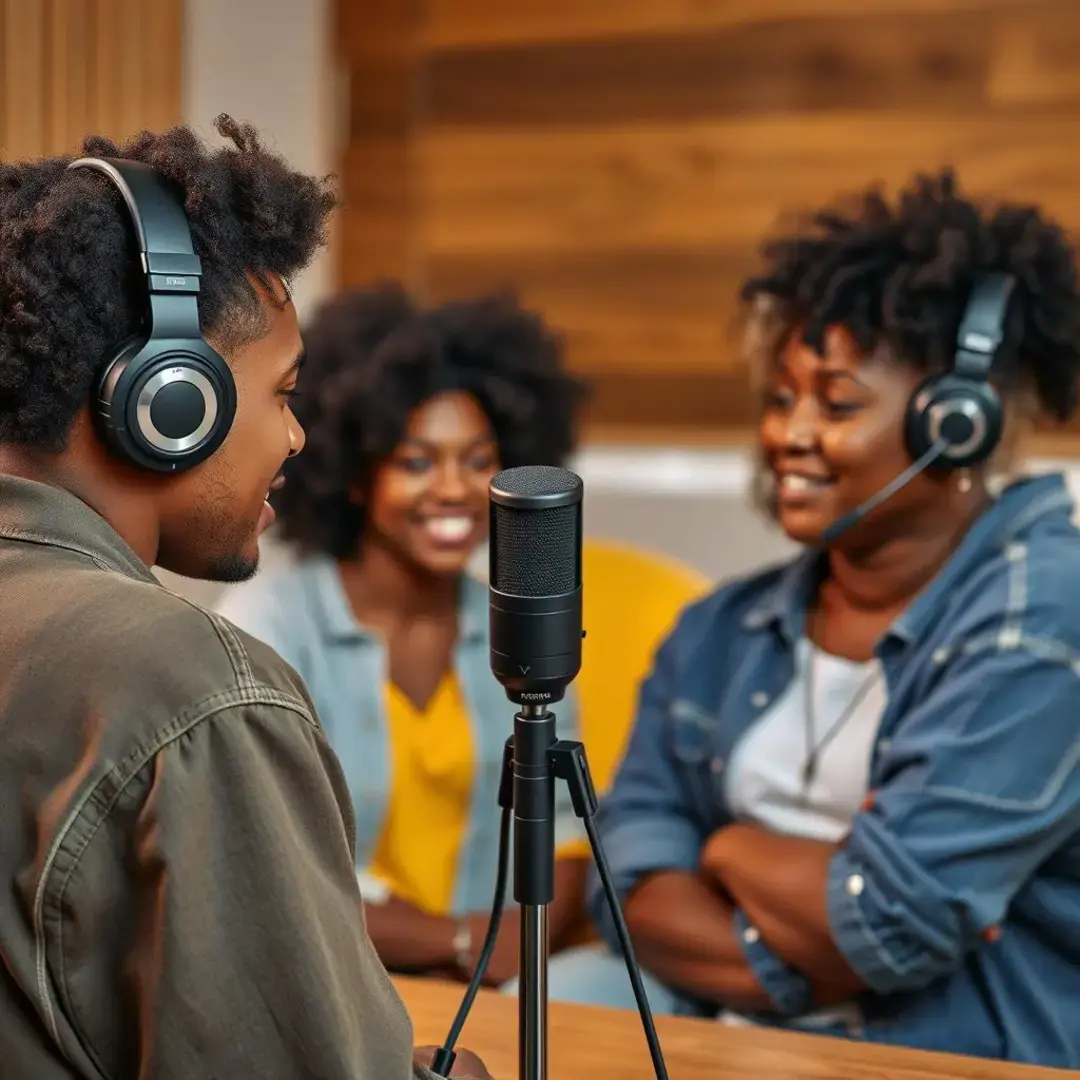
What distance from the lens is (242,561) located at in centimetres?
99

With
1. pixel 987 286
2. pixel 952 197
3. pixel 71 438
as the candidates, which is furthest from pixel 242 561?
pixel 952 197

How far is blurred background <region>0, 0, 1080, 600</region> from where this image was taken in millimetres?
2482

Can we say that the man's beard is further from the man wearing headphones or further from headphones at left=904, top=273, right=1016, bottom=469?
headphones at left=904, top=273, right=1016, bottom=469

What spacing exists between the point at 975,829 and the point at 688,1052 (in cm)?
41

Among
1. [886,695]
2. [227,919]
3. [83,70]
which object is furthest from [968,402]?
[83,70]

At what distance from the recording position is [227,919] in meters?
0.76

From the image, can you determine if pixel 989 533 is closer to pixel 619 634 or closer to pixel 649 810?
pixel 649 810

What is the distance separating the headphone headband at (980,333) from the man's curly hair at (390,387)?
2.10ft

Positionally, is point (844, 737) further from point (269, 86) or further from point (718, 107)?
point (269, 86)

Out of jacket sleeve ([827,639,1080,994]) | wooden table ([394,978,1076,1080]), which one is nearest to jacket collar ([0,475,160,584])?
wooden table ([394,978,1076,1080])

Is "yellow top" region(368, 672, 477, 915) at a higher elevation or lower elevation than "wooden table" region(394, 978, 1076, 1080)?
lower

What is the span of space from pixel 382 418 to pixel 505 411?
175mm

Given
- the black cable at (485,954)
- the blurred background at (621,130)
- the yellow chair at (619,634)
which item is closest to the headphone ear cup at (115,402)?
the black cable at (485,954)

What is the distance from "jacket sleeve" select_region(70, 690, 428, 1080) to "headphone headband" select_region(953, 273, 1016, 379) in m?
1.01
